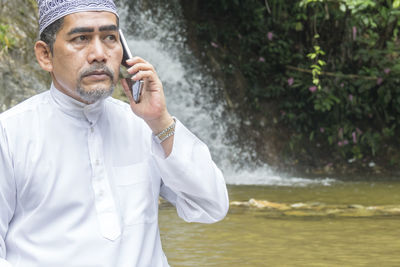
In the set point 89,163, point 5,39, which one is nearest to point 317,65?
point 5,39

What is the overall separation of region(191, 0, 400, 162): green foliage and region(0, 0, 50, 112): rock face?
456cm

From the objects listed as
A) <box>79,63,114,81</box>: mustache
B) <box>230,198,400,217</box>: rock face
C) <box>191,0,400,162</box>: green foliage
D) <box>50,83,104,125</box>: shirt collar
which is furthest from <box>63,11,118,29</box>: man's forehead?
<box>191,0,400,162</box>: green foliage

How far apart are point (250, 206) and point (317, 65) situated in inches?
207

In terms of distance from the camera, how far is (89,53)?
2248 mm

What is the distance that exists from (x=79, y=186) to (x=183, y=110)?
910 centimetres

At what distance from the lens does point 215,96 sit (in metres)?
11.6

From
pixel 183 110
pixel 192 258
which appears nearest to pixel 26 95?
pixel 192 258

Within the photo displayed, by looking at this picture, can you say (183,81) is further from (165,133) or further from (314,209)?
(165,133)

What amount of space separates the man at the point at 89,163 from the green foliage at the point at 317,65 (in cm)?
900

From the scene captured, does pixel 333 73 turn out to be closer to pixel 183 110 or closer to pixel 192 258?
pixel 183 110

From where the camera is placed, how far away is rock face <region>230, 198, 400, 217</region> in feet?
21.8

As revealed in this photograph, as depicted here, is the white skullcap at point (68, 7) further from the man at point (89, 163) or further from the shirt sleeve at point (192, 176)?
the shirt sleeve at point (192, 176)

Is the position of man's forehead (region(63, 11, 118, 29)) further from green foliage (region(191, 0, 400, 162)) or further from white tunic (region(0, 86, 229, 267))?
green foliage (region(191, 0, 400, 162))

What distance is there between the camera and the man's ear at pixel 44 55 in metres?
2.35
